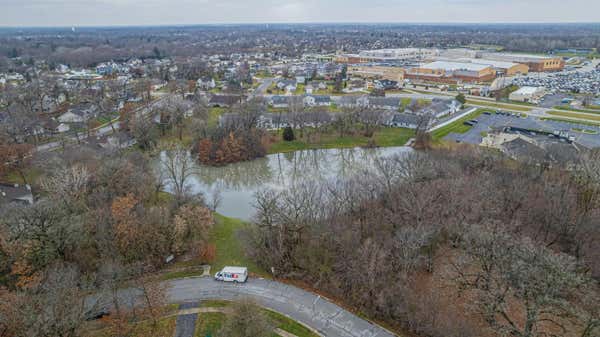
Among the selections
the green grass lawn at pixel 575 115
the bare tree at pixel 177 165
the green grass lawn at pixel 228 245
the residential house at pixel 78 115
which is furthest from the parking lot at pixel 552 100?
the residential house at pixel 78 115

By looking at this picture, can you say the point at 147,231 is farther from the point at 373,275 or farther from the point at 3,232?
the point at 373,275

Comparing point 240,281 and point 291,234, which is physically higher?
point 291,234

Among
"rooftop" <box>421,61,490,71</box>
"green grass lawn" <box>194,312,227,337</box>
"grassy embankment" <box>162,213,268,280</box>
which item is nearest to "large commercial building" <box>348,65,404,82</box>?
"rooftop" <box>421,61,490,71</box>

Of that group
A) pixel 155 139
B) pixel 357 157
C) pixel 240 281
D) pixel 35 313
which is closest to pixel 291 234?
pixel 240 281

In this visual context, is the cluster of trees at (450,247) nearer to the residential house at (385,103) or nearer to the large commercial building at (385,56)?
the residential house at (385,103)

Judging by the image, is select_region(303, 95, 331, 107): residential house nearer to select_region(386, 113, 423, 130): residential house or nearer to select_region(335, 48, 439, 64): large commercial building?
select_region(386, 113, 423, 130): residential house

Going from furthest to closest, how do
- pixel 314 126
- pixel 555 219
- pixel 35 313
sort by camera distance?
pixel 314 126 < pixel 555 219 < pixel 35 313

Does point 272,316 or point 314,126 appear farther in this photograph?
point 314,126
